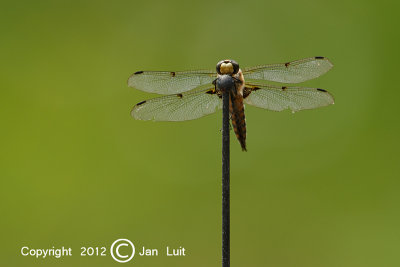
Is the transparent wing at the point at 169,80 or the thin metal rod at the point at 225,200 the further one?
the transparent wing at the point at 169,80

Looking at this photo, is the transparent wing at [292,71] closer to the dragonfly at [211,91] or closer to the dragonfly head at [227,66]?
the dragonfly at [211,91]

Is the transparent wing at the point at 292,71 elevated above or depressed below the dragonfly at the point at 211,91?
above

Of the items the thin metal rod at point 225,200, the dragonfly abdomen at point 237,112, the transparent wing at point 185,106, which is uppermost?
the transparent wing at point 185,106

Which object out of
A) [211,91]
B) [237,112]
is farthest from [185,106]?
[237,112]

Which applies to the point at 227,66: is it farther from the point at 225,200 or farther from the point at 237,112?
the point at 225,200

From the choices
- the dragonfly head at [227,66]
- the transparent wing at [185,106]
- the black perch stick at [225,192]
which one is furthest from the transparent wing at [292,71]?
the black perch stick at [225,192]

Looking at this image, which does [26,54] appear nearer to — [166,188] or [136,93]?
[136,93]

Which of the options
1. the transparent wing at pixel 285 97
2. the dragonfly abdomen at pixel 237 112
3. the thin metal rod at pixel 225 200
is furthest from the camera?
the transparent wing at pixel 285 97

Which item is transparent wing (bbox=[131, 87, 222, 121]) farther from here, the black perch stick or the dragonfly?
the black perch stick
